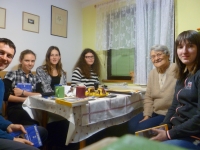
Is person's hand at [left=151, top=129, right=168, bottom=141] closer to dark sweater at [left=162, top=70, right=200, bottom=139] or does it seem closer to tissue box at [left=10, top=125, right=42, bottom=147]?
dark sweater at [left=162, top=70, right=200, bottom=139]

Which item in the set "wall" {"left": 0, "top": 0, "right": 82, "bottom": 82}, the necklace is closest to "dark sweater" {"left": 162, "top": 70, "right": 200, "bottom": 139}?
the necklace

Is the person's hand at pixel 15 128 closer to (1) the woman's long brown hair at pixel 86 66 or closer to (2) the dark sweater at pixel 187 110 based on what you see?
(2) the dark sweater at pixel 187 110

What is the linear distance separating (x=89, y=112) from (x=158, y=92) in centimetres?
68

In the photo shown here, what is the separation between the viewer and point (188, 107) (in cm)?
102

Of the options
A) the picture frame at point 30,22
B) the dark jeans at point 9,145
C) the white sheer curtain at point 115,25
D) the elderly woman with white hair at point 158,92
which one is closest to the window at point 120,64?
the white sheer curtain at point 115,25

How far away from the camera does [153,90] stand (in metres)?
1.63

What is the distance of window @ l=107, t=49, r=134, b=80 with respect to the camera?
2.46 m

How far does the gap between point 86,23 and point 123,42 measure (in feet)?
2.85

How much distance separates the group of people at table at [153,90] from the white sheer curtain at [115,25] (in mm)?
342

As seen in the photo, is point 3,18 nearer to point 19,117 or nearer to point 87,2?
point 19,117

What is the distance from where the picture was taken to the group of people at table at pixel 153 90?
0.99 meters

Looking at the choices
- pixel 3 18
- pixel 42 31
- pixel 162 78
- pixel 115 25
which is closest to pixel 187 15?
pixel 162 78

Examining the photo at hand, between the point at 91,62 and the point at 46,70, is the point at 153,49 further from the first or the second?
the point at 46,70

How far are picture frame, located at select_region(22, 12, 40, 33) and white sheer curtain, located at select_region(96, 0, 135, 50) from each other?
0.89m
